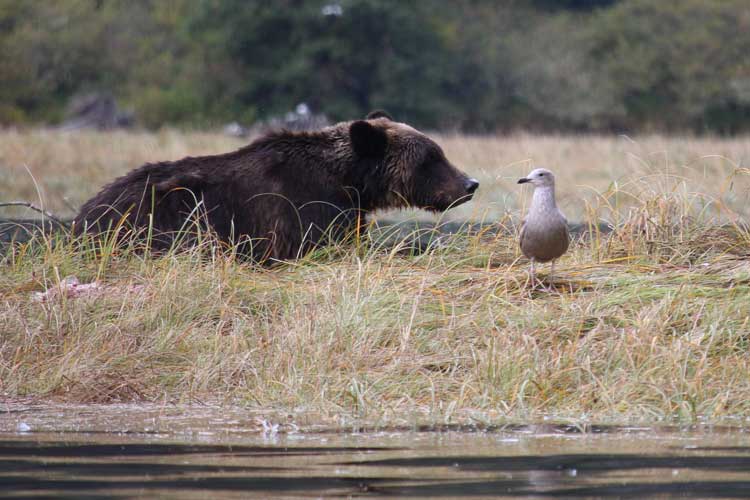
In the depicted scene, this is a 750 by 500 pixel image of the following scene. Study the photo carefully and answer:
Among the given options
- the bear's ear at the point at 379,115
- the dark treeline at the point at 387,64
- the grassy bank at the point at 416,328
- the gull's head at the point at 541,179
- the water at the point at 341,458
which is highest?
the gull's head at the point at 541,179

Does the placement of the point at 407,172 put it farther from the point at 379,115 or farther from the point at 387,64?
the point at 387,64

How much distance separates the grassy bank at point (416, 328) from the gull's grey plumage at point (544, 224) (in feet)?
1.35

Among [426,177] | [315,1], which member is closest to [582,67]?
[315,1]

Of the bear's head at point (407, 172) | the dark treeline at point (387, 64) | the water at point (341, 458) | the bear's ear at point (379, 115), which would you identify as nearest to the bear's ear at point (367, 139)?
the bear's head at point (407, 172)

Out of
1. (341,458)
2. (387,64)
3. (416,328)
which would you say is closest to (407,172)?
(416,328)

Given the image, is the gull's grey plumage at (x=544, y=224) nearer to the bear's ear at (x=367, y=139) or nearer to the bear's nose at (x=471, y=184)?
the bear's nose at (x=471, y=184)

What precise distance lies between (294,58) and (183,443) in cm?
3784

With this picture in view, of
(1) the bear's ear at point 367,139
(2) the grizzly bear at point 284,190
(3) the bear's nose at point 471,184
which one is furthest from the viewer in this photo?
(3) the bear's nose at point 471,184

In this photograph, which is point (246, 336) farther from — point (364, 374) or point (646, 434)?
point (646, 434)

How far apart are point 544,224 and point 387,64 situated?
115 feet

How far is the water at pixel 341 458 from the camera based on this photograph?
196 inches

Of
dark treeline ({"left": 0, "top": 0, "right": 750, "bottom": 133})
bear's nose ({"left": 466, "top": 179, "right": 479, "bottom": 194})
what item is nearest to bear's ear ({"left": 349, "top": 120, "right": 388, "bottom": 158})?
bear's nose ({"left": 466, "top": 179, "right": 479, "bottom": 194})

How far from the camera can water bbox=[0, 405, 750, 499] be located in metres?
4.97

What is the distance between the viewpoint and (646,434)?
6.30m
